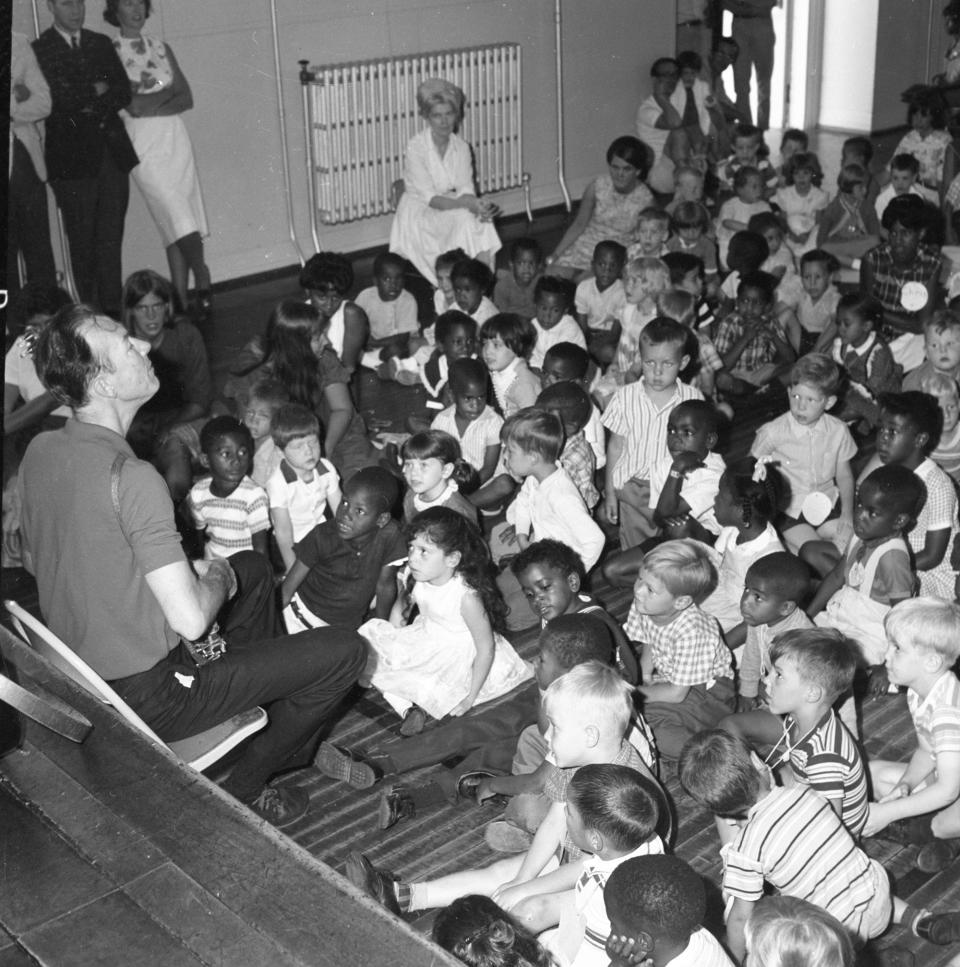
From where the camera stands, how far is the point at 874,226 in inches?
325

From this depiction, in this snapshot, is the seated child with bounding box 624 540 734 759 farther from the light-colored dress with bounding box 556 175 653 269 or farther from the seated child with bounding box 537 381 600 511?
the light-colored dress with bounding box 556 175 653 269

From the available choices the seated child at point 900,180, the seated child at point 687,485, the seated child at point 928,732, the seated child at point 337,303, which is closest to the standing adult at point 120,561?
the seated child at point 928,732

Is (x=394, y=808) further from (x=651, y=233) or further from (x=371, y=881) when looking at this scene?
(x=651, y=233)

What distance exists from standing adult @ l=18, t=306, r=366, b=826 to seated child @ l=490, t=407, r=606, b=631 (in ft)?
4.52

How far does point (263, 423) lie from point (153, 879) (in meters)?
2.91

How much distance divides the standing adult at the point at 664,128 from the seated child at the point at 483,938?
8.48 metres

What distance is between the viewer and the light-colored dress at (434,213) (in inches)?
317

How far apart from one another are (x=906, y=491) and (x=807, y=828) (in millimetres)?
1541

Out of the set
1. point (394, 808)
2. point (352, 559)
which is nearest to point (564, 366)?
point (352, 559)

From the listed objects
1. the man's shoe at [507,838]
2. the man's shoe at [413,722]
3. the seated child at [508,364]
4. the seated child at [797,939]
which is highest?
the seated child at [797,939]

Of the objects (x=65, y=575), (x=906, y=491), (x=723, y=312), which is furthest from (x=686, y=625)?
(x=723, y=312)

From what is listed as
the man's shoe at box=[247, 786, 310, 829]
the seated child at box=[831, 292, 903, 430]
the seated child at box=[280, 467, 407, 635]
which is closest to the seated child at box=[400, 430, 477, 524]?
the seated child at box=[280, 467, 407, 635]

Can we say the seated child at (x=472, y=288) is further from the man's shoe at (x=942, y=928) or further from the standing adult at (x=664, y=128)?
the standing adult at (x=664, y=128)

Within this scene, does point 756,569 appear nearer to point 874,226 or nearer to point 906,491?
point 906,491
